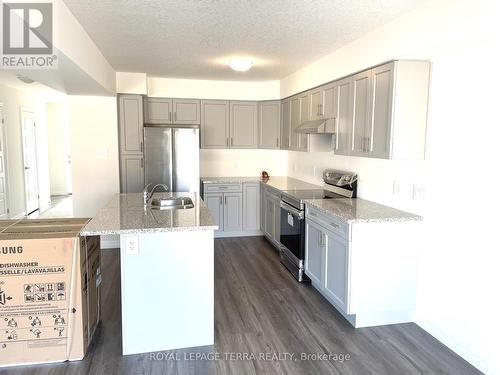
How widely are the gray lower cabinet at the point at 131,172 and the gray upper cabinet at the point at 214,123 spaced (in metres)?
1.05

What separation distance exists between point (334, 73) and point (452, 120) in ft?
5.72

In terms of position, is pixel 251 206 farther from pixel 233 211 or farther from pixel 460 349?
pixel 460 349

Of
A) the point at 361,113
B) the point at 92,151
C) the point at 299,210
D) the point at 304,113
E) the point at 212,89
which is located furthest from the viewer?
the point at 212,89

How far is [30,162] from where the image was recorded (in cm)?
762

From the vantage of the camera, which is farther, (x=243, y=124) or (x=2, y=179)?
(x=2, y=179)

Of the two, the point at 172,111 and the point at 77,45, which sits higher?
the point at 77,45

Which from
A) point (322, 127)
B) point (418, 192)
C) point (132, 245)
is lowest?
point (132, 245)

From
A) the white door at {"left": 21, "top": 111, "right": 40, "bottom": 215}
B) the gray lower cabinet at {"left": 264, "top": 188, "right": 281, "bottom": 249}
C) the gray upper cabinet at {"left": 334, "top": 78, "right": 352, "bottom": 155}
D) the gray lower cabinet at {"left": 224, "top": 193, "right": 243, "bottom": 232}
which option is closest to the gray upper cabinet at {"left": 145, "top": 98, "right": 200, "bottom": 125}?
the gray lower cabinet at {"left": 224, "top": 193, "right": 243, "bottom": 232}

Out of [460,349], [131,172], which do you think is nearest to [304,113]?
[131,172]

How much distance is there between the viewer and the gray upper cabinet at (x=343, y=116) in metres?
3.52

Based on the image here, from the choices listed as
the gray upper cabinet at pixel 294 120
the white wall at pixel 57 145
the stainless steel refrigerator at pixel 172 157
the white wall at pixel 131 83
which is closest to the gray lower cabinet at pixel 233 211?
the stainless steel refrigerator at pixel 172 157

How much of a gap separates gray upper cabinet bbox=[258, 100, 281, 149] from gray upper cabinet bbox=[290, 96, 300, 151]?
1.88 ft

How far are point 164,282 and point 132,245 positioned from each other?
354mm

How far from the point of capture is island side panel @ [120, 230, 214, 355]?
8.32ft
